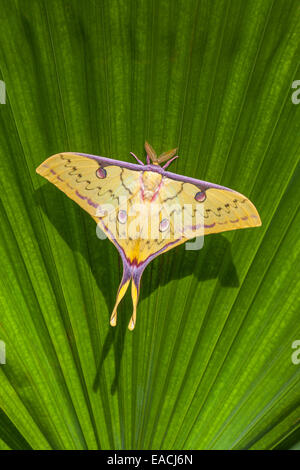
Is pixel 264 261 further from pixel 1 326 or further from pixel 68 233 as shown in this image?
pixel 1 326

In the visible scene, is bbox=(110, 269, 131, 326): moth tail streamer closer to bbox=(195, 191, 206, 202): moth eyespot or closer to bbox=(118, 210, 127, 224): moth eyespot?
bbox=(118, 210, 127, 224): moth eyespot

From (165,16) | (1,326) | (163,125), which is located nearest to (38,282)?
(1,326)

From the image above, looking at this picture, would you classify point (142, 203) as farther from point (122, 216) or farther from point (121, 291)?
point (121, 291)

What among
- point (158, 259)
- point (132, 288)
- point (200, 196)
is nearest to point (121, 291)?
point (132, 288)

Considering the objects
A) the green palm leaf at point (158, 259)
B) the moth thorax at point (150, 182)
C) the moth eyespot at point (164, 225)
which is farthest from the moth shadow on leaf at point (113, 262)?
the moth thorax at point (150, 182)

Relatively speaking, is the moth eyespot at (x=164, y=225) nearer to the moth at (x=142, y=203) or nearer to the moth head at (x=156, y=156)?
the moth at (x=142, y=203)
